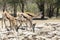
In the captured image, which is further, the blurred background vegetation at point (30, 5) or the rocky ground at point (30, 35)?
the blurred background vegetation at point (30, 5)

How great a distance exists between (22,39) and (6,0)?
14.7 m

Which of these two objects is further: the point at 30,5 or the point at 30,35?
the point at 30,5

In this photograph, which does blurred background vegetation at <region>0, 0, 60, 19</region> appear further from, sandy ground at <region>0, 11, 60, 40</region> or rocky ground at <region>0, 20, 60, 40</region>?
rocky ground at <region>0, 20, 60, 40</region>

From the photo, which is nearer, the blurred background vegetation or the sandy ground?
the sandy ground

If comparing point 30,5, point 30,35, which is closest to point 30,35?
point 30,35

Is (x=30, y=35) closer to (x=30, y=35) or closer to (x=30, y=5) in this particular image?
(x=30, y=35)

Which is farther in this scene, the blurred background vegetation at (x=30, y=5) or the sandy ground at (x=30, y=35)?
the blurred background vegetation at (x=30, y=5)

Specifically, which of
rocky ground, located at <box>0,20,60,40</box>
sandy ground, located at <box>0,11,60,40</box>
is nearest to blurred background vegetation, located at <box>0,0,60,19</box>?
sandy ground, located at <box>0,11,60,40</box>

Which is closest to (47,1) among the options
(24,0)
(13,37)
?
(24,0)

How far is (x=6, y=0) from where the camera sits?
23000mm

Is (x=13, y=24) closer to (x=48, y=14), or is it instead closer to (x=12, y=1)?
(x=12, y=1)

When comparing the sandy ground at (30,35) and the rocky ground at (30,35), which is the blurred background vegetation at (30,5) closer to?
the sandy ground at (30,35)

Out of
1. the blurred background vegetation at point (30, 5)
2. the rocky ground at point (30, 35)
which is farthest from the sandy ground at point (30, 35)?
the blurred background vegetation at point (30, 5)

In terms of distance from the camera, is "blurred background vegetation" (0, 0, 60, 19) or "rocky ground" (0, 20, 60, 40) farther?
"blurred background vegetation" (0, 0, 60, 19)
